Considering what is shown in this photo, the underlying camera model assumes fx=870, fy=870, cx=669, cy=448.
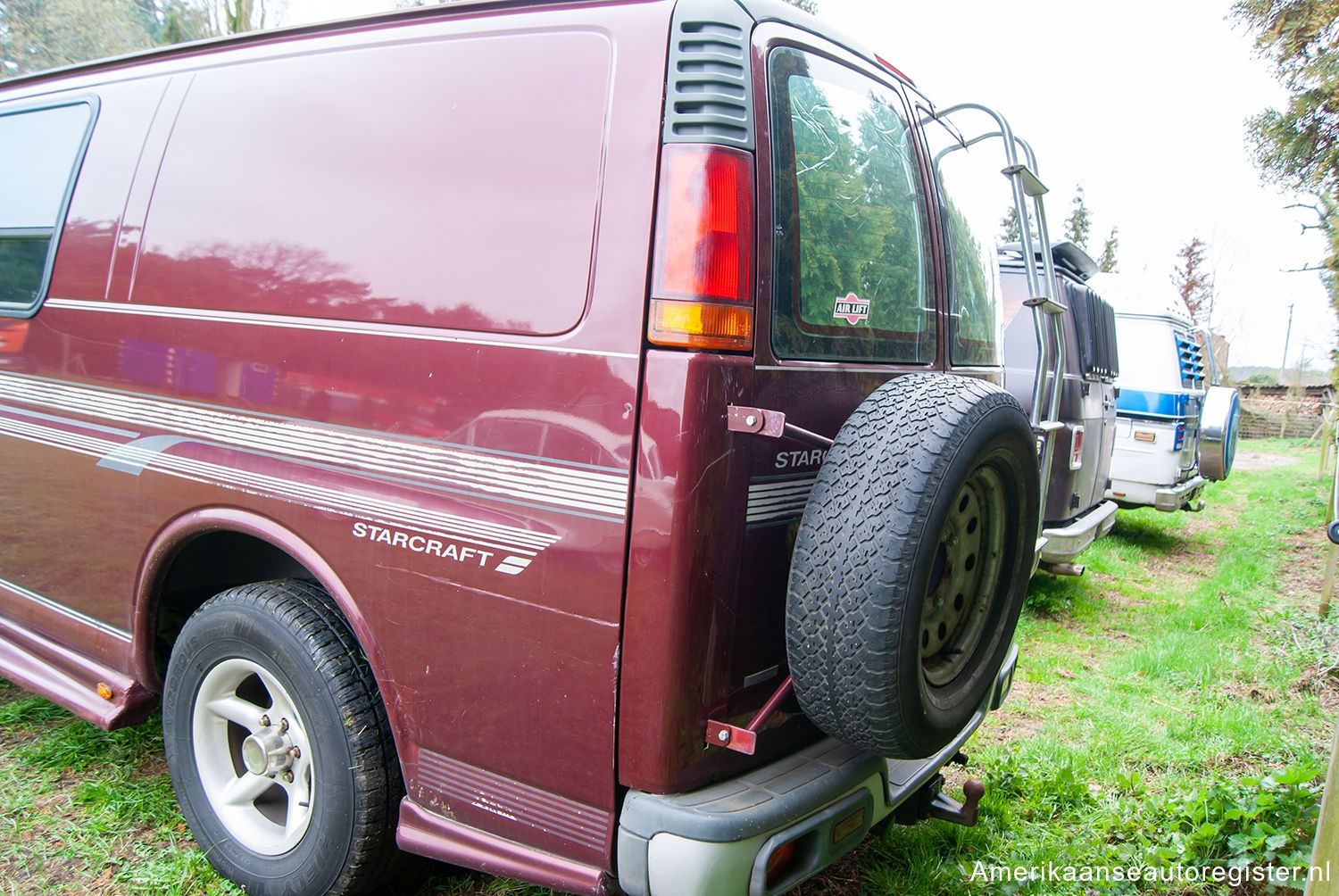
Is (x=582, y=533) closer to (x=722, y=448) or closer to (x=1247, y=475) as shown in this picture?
(x=722, y=448)

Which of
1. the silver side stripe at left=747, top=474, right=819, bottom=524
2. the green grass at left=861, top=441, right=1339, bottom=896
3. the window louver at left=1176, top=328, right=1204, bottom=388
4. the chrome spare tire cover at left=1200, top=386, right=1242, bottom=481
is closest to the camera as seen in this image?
the silver side stripe at left=747, top=474, right=819, bottom=524

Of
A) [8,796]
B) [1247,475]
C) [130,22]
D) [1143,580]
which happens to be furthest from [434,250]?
[130,22]

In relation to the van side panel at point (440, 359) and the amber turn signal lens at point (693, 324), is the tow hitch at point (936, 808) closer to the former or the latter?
the van side panel at point (440, 359)

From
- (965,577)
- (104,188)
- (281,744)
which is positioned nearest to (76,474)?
(104,188)

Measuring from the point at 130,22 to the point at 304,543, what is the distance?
64.5ft

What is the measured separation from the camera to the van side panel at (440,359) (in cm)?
185

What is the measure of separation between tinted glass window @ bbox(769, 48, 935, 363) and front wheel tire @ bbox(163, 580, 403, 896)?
4.57ft

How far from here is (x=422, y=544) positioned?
2018 millimetres

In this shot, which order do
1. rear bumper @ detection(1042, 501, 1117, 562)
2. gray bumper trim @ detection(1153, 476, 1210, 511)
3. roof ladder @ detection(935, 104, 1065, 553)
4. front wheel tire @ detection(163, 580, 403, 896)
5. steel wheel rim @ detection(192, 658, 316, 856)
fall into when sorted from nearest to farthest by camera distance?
front wheel tire @ detection(163, 580, 403, 896) → steel wheel rim @ detection(192, 658, 316, 856) → roof ladder @ detection(935, 104, 1065, 553) → rear bumper @ detection(1042, 501, 1117, 562) → gray bumper trim @ detection(1153, 476, 1210, 511)

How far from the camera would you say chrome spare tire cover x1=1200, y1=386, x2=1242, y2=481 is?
8656mm

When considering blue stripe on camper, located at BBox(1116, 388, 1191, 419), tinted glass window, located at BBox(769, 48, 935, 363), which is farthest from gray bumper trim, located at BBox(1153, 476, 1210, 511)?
tinted glass window, located at BBox(769, 48, 935, 363)

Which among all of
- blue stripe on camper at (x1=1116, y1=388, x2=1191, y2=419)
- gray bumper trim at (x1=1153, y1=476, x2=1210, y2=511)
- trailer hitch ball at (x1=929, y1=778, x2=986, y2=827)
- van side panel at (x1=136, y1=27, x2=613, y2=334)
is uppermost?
van side panel at (x1=136, y1=27, x2=613, y2=334)

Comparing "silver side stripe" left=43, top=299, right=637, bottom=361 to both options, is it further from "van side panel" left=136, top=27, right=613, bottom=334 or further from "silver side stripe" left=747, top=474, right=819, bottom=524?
"silver side stripe" left=747, top=474, right=819, bottom=524

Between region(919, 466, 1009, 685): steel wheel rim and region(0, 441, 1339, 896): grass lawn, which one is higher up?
region(919, 466, 1009, 685): steel wheel rim
